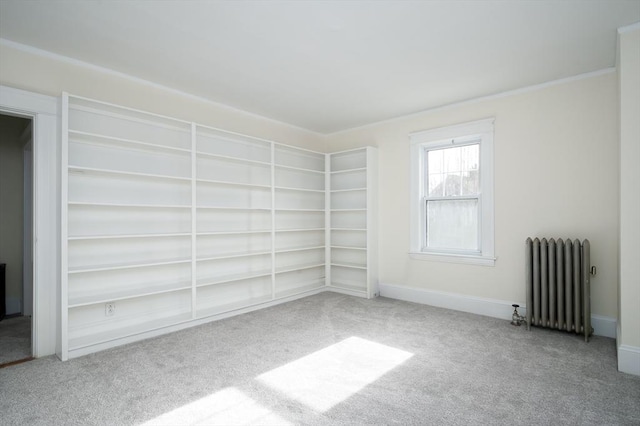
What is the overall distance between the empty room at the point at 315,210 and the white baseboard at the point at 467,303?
3cm

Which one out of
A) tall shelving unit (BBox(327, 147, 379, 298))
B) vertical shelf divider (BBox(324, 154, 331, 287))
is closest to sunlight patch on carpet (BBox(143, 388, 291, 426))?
tall shelving unit (BBox(327, 147, 379, 298))

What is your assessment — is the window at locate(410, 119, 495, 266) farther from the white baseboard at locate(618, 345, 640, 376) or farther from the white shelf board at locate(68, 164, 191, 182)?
the white shelf board at locate(68, 164, 191, 182)

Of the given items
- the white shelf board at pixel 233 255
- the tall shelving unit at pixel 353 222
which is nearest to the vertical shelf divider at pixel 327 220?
the tall shelving unit at pixel 353 222

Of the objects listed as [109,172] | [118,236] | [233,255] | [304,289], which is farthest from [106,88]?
[304,289]

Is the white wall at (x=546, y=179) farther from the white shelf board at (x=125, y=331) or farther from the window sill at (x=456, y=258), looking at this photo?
the white shelf board at (x=125, y=331)

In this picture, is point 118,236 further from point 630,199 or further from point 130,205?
point 630,199

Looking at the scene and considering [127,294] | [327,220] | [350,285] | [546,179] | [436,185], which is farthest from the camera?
[327,220]

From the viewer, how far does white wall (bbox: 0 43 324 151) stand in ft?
9.20

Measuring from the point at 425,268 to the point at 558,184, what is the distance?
1.86 metres

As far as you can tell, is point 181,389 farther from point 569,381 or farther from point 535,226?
point 535,226

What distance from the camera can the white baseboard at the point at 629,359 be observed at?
2449mm

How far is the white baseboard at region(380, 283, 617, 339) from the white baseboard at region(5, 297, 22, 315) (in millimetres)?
4912

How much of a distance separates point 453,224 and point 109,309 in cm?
412

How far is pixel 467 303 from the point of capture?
414cm
